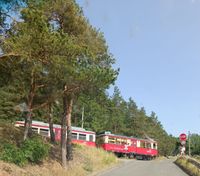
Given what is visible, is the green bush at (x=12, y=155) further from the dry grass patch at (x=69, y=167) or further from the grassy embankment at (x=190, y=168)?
the grassy embankment at (x=190, y=168)

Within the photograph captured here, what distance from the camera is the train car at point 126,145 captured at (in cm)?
A: 5684

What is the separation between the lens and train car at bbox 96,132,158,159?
56.8 meters

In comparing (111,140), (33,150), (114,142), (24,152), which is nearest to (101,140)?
(111,140)

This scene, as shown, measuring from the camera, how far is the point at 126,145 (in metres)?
59.3

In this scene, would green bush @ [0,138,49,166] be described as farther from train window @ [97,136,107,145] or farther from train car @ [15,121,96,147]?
train window @ [97,136,107,145]

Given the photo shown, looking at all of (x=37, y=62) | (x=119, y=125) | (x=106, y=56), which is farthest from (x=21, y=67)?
(x=119, y=125)

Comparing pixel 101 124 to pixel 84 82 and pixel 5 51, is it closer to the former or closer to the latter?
pixel 84 82

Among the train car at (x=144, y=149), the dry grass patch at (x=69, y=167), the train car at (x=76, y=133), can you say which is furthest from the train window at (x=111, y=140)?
the dry grass patch at (x=69, y=167)

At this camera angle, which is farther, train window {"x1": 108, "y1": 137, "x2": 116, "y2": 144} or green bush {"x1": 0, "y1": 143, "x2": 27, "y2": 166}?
train window {"x1": 108, "y1": 137, "x2": 116, "y2": 144}

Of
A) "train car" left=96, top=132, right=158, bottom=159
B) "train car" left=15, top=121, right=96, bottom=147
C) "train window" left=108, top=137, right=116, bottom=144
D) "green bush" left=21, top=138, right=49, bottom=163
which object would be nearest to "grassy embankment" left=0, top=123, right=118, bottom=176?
"green bush" left=21, top=138, right=49, bottom=163

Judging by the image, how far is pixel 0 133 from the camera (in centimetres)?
2312

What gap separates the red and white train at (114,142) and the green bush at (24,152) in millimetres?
Result: 26316

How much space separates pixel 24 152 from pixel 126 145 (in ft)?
A: 132

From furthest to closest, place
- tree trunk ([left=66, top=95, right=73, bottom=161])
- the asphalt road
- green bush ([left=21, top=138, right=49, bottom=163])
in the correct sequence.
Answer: tree trunk ([left=66, top=95, right=73, bottom=161])
the asphalt road
green bush ([left=21, top=138, right=49, bottom=163])
